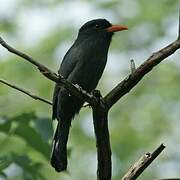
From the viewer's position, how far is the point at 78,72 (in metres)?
5.61

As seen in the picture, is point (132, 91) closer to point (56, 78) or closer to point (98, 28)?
point (98, 28)

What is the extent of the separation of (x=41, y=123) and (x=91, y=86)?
1.01 metres

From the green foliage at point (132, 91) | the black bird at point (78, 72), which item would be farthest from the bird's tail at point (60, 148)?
the green foliage at point (132, 91)

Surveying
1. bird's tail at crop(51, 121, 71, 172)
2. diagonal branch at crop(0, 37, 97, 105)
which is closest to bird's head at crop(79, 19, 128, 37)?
bird's tail at crop(51, 121, 71, 172)

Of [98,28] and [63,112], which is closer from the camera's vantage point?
[63,112]

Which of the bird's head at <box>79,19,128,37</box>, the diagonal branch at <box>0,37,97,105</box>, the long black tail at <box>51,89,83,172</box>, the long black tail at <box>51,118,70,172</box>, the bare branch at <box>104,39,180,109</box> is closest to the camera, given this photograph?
the diagonal branch at <box>0,37,97,105</box>

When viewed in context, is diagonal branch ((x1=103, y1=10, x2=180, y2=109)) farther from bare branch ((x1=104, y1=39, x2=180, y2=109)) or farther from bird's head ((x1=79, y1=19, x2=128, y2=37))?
bird's head ((x1=79, y1=19, x2=128, y2=37))

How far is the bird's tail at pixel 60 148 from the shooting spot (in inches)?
189

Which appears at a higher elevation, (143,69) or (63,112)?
(143,69)

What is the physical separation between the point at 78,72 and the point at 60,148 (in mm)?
847

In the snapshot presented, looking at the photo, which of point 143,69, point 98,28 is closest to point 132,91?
point 98,28

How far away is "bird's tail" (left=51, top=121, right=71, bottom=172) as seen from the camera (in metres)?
4.79

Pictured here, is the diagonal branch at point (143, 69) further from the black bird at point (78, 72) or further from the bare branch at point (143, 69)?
the black bird at point (78, 72)

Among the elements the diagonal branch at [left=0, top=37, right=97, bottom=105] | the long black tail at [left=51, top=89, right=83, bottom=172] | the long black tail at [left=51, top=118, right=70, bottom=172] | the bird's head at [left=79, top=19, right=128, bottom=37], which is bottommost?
the long black tail at [left=51, top=118, right=70, bottom=172]
